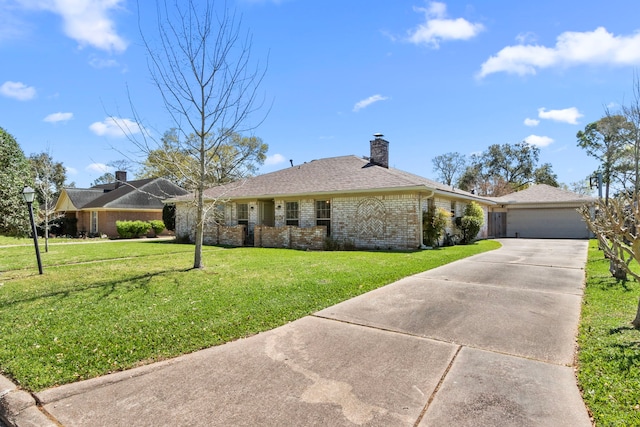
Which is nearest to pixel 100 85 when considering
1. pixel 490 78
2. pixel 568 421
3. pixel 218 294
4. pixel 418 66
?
pixel 218 294

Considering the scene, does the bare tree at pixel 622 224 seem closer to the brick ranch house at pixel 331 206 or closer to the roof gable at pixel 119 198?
the brick ranch house at pixel 331 206

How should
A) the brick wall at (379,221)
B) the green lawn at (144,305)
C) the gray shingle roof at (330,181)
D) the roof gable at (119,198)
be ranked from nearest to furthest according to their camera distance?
the green lawn at (144,305) → the brick wall at (379,221) → the gray shingle roof at (330,181) → the roof gable at (119,198)

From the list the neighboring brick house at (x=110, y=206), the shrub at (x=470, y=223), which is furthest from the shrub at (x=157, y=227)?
the shrub at (x=470, y=223)

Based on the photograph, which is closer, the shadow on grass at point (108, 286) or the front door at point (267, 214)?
the shadow on grass at point (108, 286)

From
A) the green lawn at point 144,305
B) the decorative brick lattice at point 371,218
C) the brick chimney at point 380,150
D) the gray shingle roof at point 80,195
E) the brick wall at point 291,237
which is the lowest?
the green lawn at point 144,305

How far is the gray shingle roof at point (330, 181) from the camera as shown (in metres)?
14.7

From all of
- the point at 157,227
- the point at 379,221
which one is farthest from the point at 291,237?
the point at 157,227

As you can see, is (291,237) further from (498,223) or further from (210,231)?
(498,223)

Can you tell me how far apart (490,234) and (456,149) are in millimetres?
27848

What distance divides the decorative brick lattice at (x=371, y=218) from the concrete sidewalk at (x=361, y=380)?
31.5 feet

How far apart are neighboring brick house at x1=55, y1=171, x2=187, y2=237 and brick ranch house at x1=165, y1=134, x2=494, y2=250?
940 centimetres

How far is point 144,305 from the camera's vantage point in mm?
5715

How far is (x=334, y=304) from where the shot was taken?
580 cm

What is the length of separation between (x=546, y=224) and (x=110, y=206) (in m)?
32.6
